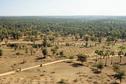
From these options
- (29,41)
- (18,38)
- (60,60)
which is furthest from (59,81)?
(18,38)

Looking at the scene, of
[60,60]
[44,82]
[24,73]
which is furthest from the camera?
[60,60]

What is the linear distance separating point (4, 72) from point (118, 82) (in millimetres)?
35758

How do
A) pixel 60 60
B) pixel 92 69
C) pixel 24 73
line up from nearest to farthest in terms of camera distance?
pixel 24 73
pixel 92 69
pixel 60 60

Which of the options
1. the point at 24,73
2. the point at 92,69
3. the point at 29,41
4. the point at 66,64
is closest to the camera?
the point at 24,73

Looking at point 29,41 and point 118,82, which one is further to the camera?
point 29,41

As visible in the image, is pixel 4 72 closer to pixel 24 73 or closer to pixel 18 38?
pixel 24 73

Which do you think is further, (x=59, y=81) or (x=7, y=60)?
(x=7, y=60)

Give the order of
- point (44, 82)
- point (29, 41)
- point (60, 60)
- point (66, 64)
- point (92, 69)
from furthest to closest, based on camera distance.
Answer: point (29, 41) → point (60, 60) → point (66, 64) → point (92, 69) → point (44, 82)

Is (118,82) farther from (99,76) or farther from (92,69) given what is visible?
(92,69)

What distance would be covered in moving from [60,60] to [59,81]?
2762 cm

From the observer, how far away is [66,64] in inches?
3302

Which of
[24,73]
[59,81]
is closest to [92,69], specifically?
[59,81]

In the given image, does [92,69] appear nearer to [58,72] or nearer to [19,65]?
[58,72]

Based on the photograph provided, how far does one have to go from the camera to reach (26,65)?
3169 inches
